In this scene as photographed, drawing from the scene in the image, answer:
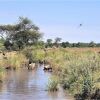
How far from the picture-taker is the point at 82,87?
893 inches

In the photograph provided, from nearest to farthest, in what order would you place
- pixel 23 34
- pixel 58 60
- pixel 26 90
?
1. pixel 26 90
2. pixel 58 60
3. pixel 23 34

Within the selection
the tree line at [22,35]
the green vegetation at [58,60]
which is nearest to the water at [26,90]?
the green vegetation at [58,60]

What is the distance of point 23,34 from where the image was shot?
75688 mm

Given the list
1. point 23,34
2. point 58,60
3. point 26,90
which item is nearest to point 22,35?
point 23,34

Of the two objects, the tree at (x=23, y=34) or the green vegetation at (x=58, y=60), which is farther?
the tree at (x=23, y=34)

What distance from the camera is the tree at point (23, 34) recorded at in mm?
75000

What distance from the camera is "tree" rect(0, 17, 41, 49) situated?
246ft

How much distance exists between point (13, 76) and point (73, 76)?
1000 cm

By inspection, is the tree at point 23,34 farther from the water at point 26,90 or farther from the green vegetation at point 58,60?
the water at point 26,90

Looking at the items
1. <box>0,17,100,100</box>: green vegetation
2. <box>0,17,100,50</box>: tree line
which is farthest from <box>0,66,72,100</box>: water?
<box>0,17,100,50</box>: tree line

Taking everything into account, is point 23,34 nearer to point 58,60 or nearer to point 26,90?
point 58,60

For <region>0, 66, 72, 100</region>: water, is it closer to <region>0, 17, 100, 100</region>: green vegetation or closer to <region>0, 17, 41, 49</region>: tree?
<region>0, 17, 100, 100</region>: green vegetation

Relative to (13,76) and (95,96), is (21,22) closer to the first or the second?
(13,76)

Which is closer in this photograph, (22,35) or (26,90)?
(26,90)
